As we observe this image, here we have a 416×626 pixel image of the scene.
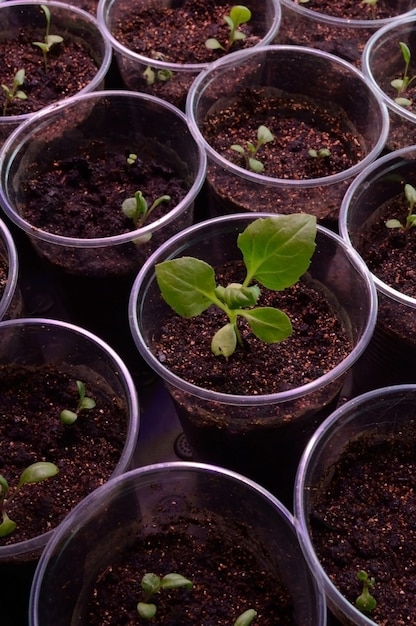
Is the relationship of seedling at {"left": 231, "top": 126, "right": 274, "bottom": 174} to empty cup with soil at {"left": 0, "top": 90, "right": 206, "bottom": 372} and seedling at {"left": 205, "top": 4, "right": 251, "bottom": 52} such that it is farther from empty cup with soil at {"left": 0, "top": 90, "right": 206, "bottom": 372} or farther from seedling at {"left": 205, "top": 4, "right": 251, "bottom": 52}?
seedling at {"left": 205, "top": 4, "right": 251, "bottom": 52}

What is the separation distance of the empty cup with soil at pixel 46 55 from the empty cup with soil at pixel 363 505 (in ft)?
3.06

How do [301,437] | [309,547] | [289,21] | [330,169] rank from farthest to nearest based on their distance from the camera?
[289,21] → [330,169] → [301,437] → [309,547]

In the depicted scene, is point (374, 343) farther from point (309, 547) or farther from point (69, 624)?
point (69, 624)

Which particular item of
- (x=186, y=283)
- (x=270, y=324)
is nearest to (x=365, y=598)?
(x=270, y=324)

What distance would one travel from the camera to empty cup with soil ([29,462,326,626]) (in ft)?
2.95

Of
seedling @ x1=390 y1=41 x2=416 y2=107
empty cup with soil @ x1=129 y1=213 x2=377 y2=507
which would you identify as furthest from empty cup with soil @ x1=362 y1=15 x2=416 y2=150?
empty cup with soil @ x1=129 y1=213 x2=377 y2=507

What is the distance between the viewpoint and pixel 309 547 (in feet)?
2.78

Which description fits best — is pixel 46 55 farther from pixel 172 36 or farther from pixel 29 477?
pixel 29 477

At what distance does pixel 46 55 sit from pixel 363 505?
4.18 feet

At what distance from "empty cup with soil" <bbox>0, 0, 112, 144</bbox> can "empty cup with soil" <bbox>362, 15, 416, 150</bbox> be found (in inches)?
23.5

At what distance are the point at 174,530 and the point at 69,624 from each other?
20 centimetres

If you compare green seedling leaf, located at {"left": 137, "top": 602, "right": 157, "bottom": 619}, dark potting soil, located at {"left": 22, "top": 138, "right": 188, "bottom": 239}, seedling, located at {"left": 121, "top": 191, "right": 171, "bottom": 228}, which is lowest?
green seedling leaf, located at {"left": 137, "top": 602, "right": 157, "bottom": 619}

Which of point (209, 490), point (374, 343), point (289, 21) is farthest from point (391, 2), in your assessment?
point (209, 490)

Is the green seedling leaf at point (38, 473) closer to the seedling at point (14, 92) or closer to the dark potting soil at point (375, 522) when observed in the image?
the dark potting soil at point (375, 522)
